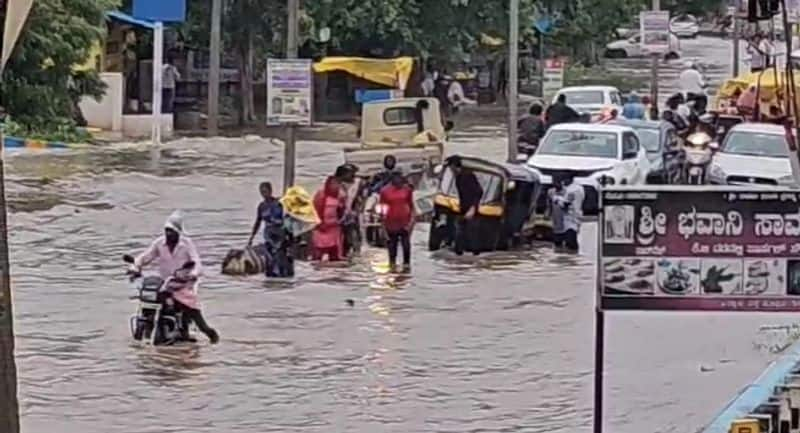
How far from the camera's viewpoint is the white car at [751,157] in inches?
1226

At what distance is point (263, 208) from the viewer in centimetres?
2283

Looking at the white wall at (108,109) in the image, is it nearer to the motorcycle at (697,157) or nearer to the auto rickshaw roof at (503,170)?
the motorcycle at (697,157)

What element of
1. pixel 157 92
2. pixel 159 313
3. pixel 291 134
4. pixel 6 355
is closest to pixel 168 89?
pixel 157 92

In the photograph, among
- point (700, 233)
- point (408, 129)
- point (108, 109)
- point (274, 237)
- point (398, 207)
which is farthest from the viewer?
point (108, 109)

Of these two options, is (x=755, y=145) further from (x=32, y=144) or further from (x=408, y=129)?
(x=32, y=144)

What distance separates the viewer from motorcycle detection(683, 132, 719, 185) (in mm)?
33469

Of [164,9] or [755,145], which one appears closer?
[755,145]

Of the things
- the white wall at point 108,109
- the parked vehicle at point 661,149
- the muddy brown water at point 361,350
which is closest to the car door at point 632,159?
the parked vehicle at point 661,149

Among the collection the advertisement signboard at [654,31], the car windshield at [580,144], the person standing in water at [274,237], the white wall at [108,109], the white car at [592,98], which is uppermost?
the advertisement signboard at [654,31]

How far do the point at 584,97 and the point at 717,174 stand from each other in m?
16.0

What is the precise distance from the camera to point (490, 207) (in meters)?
26.3

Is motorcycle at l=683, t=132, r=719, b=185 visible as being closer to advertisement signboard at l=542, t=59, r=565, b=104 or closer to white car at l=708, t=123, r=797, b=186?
white car at l=708, t=123, r=797, b=186

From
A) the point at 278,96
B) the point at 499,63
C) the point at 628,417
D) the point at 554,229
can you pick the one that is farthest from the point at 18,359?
the point at 499,63

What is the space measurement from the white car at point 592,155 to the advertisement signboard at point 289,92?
5.91 metres
